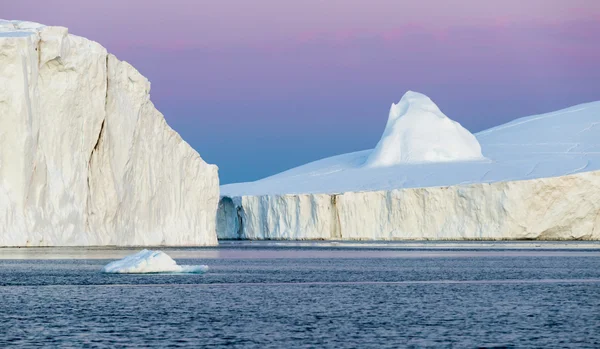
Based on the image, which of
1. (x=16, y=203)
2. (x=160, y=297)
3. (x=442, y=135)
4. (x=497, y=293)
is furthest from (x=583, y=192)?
(x=160, y=297)

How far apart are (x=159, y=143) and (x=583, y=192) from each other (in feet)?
66.3

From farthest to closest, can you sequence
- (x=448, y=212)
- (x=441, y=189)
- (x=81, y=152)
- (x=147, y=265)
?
(x=441, y=189), (x=448, y=212), (x=81, y=152), (x=147, y=265)

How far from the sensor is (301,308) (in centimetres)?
1802

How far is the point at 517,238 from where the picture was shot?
57.2 m

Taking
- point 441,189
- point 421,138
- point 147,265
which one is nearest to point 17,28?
point 147,265

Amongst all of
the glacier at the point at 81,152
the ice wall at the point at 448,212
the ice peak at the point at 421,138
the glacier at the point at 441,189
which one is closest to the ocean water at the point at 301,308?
the glacier at the point at 81,152

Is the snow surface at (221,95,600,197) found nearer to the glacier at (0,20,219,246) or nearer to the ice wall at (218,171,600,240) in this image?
the ice wall at (218,171,600,240)

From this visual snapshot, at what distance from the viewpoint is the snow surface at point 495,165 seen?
196 ft

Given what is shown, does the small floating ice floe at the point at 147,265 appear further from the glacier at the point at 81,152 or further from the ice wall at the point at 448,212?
the ice wall at the point at 448,212

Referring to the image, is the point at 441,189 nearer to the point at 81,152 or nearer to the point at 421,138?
the point at 421,138

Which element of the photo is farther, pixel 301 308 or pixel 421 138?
pixel 421 138

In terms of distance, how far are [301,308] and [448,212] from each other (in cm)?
3945

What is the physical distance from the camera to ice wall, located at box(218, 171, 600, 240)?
55000mm

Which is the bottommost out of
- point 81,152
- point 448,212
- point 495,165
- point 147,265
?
point 147,265
